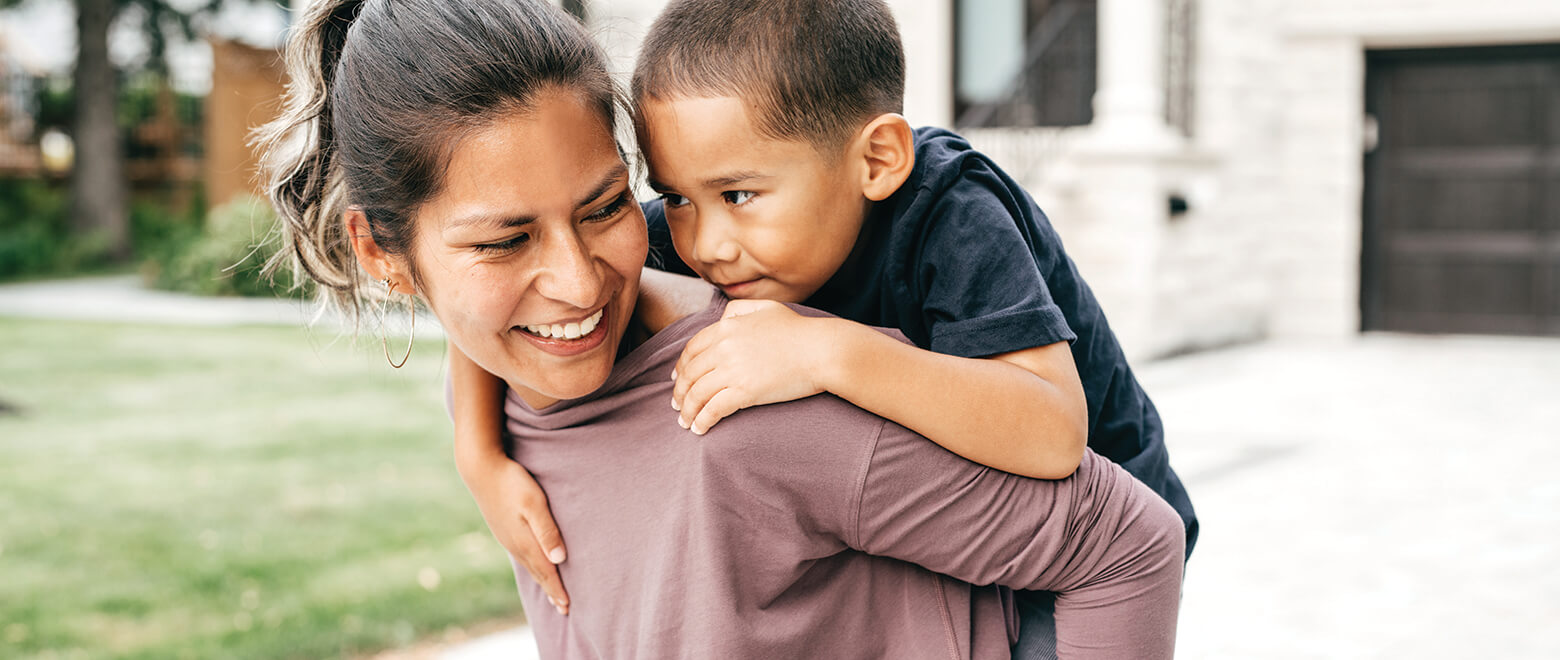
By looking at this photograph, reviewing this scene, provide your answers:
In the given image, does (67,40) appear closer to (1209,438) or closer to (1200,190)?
(1200,190)

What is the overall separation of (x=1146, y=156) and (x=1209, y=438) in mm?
3018

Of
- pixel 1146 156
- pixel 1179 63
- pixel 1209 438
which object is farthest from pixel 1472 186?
pixel 1209 438

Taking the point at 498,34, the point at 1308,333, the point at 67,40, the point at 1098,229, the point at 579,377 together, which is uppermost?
the point at 67,40

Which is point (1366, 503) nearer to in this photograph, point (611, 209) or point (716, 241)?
point (716, 241)

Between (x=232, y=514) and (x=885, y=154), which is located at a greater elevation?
(x=885, y=154)

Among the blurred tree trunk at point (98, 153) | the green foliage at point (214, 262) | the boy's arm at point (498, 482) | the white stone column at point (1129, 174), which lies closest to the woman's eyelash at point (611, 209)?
the boy's arm at point (498, 482)

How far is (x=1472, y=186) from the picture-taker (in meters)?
12.0

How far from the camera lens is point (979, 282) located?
1675 millimetres

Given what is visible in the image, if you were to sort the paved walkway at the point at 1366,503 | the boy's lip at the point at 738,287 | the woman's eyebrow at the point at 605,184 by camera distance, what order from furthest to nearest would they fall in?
the paved walkway at the point at 1366,503
the boy's lip at the point at 738,287
the woman's eyebrow at the point at 605,184

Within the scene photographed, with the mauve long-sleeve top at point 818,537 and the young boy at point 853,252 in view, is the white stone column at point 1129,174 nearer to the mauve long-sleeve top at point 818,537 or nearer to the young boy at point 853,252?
the young boy at point 853,252

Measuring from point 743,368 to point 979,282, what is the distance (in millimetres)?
412

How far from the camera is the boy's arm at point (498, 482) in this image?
66.2 inches

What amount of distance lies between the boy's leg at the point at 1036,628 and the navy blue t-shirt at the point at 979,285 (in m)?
0.32

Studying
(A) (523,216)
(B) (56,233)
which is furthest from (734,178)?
(B) (56,233)
